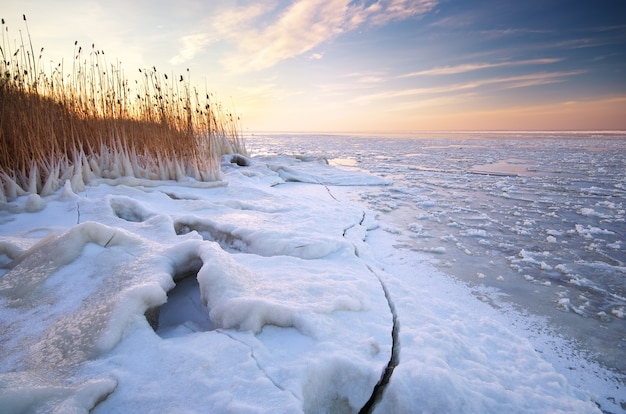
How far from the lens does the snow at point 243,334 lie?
3.18ft

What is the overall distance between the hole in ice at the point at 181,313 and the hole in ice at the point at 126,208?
126 cm

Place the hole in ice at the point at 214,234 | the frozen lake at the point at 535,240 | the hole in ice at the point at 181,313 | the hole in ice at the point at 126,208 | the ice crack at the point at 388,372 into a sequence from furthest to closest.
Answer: the hole in ice at the point at 126,208
the hole in ice at the point at 214,234
the frozen lake at the point at 535,240
the hole in ice at the point at 181,313
the ice crack at the point at 388,372

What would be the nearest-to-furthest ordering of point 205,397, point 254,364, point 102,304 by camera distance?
1. point 205,397
2. point 254,364
3. point 102,304

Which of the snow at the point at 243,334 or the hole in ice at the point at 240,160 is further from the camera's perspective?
the hole in ice at the point at 240,160

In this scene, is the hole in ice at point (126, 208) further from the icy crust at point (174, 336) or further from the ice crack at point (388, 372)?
the ice crack at point (388, 372)

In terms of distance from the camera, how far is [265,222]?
2.78 m

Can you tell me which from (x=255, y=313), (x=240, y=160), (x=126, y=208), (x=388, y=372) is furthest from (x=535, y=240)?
(x=240, y=160)

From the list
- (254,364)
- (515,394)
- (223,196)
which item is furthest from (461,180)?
(254,364)

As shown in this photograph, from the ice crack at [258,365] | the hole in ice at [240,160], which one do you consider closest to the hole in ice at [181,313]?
the ice crack at [258,365]

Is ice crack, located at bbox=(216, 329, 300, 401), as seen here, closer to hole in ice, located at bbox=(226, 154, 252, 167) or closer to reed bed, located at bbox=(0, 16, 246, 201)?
reed bed, located at bbox=(0, 16, 246, 201)

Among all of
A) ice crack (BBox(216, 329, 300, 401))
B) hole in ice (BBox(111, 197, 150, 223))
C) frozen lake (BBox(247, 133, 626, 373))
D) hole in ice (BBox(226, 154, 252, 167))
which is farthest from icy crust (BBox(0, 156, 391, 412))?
hole in ice (BBox(226, 154, 252, 167))

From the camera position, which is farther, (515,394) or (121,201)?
(121,201)

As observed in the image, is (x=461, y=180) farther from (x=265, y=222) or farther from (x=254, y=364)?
(x=254, y=364)

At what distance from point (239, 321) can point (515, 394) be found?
108 centimetres
